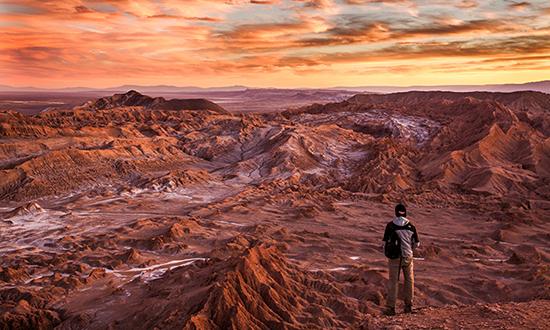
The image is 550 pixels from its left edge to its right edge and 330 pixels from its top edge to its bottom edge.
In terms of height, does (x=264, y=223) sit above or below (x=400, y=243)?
below

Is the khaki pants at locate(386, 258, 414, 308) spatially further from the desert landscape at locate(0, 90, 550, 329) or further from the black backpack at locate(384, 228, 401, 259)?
the desert landscape at locate(0, 90, 550, 329)

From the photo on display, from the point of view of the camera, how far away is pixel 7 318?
29.0ft

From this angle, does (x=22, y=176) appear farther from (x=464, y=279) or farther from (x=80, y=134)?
(x=464, y=279)

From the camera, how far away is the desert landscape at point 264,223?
8547 mm

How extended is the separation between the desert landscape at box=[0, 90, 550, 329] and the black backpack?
38.6 inches

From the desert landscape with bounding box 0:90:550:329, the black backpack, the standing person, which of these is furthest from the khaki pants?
the desert landscape with bounding box 0:90:550:329

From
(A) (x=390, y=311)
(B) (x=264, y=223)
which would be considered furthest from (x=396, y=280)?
(B) (x=264, y=223)

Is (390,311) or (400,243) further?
(390,311)

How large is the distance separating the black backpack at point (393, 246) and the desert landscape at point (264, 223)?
0.98m

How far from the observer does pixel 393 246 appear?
7477 millimetres

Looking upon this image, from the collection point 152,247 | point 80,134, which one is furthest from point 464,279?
point 80,134

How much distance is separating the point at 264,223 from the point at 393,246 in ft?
32.4

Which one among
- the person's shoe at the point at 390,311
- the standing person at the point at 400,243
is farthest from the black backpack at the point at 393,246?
the person's shoe at the point at 390,311

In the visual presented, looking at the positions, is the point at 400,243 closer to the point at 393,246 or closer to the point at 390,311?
the point at 393,246
